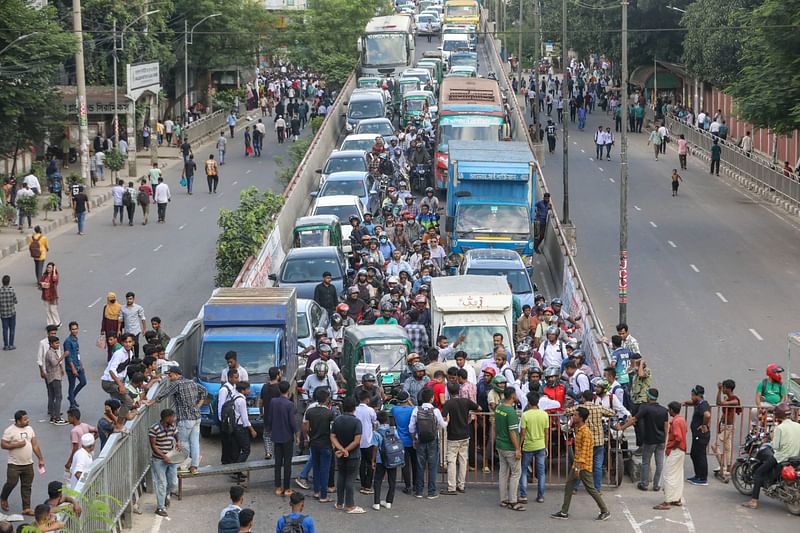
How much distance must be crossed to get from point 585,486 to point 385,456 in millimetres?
2529

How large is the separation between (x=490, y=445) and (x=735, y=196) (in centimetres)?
3134

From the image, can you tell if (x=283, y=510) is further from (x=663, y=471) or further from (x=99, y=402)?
(x=99, y=402)

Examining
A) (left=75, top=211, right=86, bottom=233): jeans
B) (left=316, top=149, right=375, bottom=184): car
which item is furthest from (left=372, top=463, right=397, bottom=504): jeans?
(left=316, top=149, right=375, bottom=184): car

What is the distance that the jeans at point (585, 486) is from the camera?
1817cm

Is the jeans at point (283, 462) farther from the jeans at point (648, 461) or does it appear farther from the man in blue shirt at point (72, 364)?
the man in blue shirt at point (72, 364)

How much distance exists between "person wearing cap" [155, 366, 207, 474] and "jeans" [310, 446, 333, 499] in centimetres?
162

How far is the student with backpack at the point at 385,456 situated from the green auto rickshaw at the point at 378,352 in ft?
11.0

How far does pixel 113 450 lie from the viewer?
16766mm

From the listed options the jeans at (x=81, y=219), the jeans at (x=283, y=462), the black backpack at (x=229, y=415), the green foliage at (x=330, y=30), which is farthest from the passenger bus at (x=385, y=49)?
the jeans at (x=283, y=462)

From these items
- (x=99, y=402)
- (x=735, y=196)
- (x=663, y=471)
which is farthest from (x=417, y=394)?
(x=735, y=196)

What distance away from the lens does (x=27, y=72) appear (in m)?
47.0

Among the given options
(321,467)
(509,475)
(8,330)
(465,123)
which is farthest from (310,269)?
(465,123)

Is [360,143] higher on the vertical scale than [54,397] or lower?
higher

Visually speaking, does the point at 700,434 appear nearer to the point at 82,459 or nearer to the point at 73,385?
the point at 82,459
